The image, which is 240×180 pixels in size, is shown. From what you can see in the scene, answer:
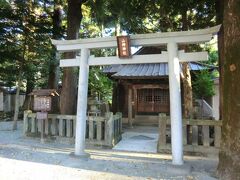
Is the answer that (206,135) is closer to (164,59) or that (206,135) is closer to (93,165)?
(164,59)

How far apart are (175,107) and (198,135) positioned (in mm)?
2324

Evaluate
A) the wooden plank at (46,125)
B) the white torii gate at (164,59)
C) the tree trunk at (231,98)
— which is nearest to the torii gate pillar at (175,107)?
the white torii gate at (164,59)

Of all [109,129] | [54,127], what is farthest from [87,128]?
[54,127]

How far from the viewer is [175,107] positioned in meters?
6.93

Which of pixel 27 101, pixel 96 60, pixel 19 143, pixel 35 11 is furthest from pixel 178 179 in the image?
pixel 27 101

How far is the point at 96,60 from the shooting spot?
7.97 metres

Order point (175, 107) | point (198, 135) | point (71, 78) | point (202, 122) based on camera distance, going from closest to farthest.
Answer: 1. point (175, 107)
2. point (202, 122)
3. point (198, 135)
4. point (71, 78)

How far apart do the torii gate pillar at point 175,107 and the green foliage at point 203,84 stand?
317 inches

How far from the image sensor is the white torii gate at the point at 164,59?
270 inches

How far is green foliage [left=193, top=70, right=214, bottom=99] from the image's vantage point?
14.6 m

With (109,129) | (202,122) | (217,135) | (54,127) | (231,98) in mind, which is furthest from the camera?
(54,127)

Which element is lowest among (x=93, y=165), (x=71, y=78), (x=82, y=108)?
(x=93, y=165)

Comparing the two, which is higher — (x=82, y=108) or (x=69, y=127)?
(x=82, y=108)

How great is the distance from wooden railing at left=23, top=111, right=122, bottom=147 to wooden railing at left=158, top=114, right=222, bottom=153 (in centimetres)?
175
